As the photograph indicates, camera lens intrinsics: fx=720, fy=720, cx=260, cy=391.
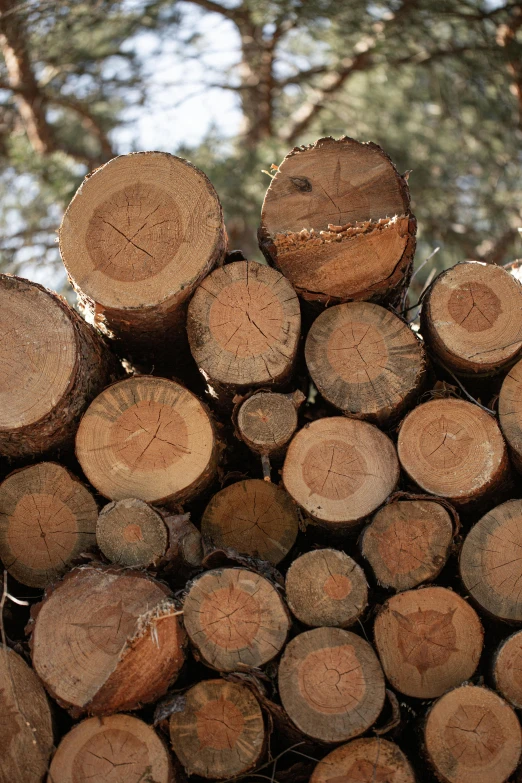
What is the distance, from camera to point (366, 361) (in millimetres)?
2730

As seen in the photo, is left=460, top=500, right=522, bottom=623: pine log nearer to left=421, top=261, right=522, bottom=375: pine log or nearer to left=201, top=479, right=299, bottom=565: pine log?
left=421, top=261, right=522, bottom=375: pine log

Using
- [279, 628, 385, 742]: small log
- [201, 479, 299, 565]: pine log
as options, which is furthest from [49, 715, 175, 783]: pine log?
[201, 479, 299, 565]: pine log

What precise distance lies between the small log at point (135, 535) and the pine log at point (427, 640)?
2.68 ft

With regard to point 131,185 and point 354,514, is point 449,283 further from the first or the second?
point 131,185

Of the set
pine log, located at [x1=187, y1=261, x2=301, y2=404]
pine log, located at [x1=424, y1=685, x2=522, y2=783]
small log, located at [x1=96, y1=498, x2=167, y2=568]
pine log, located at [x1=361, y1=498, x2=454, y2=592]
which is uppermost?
pine log, located at [x1=187, y1=261, x2=301, y2=404]

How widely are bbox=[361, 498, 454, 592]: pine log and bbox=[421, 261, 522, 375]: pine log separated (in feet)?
1.91

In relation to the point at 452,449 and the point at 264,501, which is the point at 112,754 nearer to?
the point at 264,501

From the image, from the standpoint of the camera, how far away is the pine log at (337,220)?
107 inches

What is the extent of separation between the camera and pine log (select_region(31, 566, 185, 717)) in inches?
92.2

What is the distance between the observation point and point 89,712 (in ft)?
7.71

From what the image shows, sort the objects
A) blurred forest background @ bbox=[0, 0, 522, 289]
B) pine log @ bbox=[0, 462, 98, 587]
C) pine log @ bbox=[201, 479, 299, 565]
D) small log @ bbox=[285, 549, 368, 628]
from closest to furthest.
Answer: small log @ bbox=[285, 549, 368, 628]
pine log @ bbox=[0, 462, 98, 587]
pine log @ bbox=[201, 479, 299, 565]
blurred forest background @ bbox=[0, 0, 522, 289]

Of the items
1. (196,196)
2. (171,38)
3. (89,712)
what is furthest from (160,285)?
(171,38)

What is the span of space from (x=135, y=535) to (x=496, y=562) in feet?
4.22

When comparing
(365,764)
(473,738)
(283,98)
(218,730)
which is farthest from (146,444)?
(283,98)
